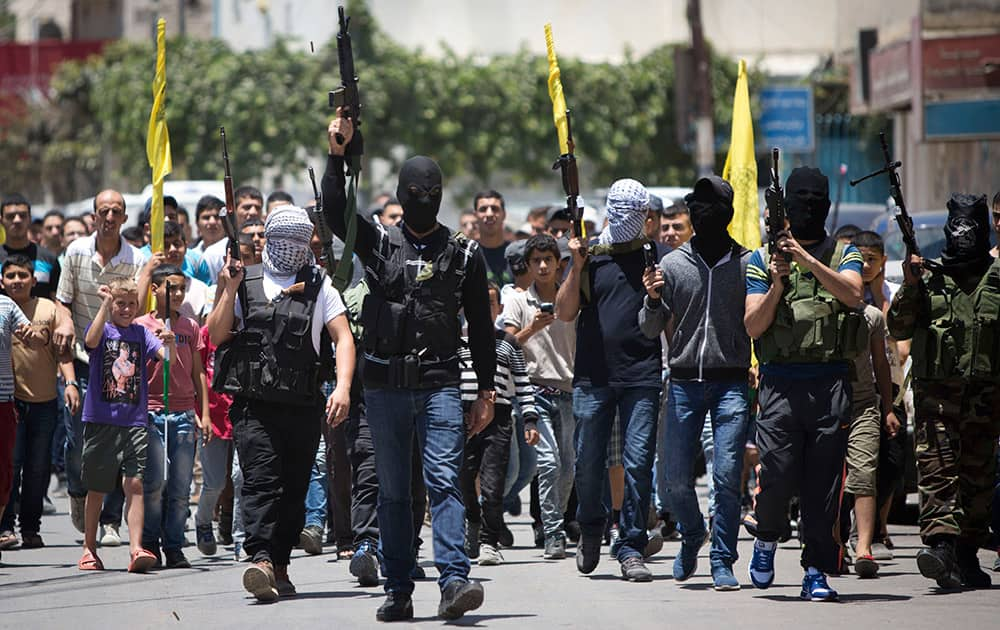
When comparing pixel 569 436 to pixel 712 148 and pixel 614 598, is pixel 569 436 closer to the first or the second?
pixel 614 598

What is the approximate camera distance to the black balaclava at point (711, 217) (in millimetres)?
9477

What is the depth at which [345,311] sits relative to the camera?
30.1 feet

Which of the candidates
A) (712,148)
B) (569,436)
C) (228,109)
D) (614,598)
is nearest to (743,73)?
(569,436)

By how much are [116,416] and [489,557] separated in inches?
94.8

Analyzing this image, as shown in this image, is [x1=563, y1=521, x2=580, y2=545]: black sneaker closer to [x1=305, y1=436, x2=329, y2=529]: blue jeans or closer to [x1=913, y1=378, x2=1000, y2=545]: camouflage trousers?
[x1=305, y1=436, x2=329, y2=529]: blue jeans

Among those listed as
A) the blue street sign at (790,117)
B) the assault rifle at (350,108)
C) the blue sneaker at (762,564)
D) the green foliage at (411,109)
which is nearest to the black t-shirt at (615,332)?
the blue sneaker at (762,564)

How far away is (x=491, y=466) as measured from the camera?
37.0 ft

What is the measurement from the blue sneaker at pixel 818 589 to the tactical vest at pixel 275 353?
2647 millimetres

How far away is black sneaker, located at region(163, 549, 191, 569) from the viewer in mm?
10780

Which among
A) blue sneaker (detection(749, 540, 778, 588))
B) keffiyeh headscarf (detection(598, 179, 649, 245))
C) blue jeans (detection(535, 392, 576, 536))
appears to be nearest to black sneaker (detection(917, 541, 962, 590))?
blue sneaker (detection(749, 540, 778, 588))

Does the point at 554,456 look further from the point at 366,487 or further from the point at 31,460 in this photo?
the point at 31,460

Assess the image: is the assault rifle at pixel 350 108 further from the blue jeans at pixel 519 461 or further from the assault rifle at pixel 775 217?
the blue jeans at pixel 519 461

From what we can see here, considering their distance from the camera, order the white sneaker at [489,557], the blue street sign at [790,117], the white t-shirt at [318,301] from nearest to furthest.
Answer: the white t-shirt at [318,301], the white sneaker at [489,557], the blue street sign at [790,117]

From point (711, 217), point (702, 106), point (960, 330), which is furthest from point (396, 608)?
point (702, 106)
